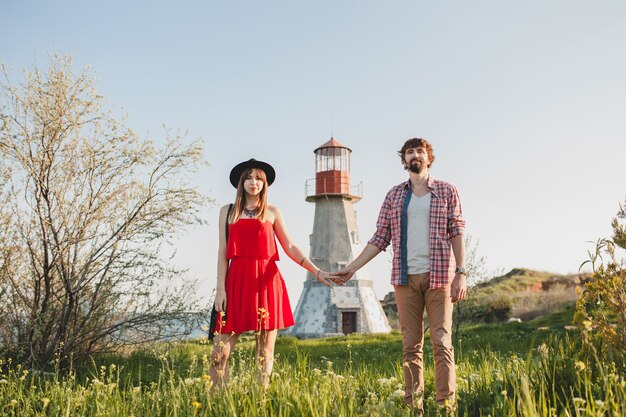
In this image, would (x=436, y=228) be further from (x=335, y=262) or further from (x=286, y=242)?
(x=335, y=262)

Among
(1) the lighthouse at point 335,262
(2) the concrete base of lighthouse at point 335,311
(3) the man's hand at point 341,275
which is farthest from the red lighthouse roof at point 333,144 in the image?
(3) the man's hand at point 341,275

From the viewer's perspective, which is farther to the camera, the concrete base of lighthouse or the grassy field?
the concrete base of lighthouse

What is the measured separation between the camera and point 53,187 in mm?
7836

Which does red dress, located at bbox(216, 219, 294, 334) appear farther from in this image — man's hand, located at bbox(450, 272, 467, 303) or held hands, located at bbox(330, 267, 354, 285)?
man's hand, located at bbox(450, 272, 467, 303)

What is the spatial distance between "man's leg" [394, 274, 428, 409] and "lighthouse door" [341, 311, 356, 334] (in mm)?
22098

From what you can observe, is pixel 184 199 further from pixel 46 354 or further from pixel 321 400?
pixel 321 400

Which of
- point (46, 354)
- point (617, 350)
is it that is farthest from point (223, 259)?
point (46, 354)

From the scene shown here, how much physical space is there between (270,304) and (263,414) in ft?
5.53

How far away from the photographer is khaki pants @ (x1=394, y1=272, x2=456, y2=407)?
4.18 m

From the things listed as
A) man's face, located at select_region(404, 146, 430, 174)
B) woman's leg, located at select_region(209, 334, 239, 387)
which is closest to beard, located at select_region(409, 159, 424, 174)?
man's face, located at select_region(404, 146, 430, 174)

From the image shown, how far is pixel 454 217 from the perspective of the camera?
14.8 feet

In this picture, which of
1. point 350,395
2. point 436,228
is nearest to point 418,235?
point 436,228

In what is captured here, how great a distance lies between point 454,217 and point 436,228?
0.59 ft

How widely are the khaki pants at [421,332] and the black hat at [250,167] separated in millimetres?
1557
